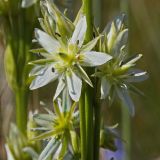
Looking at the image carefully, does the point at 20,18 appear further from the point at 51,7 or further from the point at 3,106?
the point at 3,106

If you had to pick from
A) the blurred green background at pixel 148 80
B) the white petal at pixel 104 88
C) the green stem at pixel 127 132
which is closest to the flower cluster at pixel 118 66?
A: the white petal at pixel 104 88

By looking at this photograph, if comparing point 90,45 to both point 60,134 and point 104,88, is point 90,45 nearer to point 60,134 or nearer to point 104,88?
point 104,88

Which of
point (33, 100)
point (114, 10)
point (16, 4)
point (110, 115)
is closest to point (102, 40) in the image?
point (16, 4)

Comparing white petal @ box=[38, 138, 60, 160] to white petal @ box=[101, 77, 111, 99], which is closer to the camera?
white petal @ box=[101, 77, 111, 99]

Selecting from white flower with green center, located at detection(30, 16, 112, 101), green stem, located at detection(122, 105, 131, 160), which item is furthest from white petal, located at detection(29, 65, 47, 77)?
green stem, located at detection(122, 105, 131, 160)

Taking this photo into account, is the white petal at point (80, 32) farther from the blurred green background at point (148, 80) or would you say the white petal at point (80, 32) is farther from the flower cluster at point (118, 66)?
the blurred green background at point (148, 80)

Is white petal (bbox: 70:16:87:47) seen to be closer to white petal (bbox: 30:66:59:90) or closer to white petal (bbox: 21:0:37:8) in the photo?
white petal (bbox: 30:66:59:90)

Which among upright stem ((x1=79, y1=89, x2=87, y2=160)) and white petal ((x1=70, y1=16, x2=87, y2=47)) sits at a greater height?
white petal ((x1=70, y1=16, x2=87, y2=47))

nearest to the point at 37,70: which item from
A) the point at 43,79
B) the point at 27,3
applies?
the point at 43,79

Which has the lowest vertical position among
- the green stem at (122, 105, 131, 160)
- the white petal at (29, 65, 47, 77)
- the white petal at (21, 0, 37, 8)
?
the green stem at (122, 105, 131, 160)
